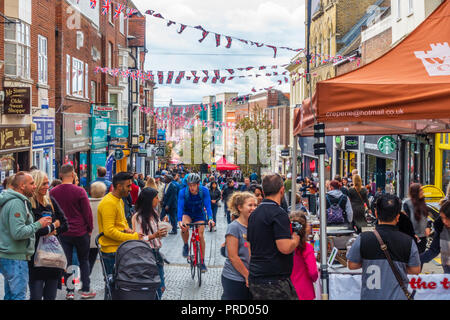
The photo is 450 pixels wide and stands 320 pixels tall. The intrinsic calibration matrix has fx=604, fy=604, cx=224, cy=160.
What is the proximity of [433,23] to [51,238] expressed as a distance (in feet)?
17.0

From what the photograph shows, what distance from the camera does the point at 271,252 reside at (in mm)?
5168

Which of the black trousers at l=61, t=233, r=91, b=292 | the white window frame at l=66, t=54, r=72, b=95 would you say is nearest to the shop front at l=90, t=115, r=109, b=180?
the white window frame at l=66, t=54, r=72, b=95

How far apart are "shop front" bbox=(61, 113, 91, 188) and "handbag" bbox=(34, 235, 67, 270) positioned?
17345 millimetres

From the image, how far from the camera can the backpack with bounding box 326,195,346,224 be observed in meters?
10.3

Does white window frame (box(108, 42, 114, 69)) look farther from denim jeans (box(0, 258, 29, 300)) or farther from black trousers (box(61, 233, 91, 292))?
denim jeans (box(0, 258, 29, 300))

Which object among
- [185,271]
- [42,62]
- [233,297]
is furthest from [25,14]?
[233,297]

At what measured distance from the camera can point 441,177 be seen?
20.7m

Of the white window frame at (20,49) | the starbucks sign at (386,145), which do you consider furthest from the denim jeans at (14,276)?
the starbucks sign at (386,145)

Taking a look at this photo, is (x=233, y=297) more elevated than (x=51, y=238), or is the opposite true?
(x=51, y=238)

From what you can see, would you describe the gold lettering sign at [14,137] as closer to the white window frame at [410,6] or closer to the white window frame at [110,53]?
the white window frame at [410,6]

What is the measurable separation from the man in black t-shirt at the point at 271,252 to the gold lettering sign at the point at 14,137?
12731 mm

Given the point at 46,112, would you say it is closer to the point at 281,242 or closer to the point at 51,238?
the point at 51,238

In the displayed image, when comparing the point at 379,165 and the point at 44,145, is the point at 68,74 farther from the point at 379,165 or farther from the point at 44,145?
the point at 379,165
